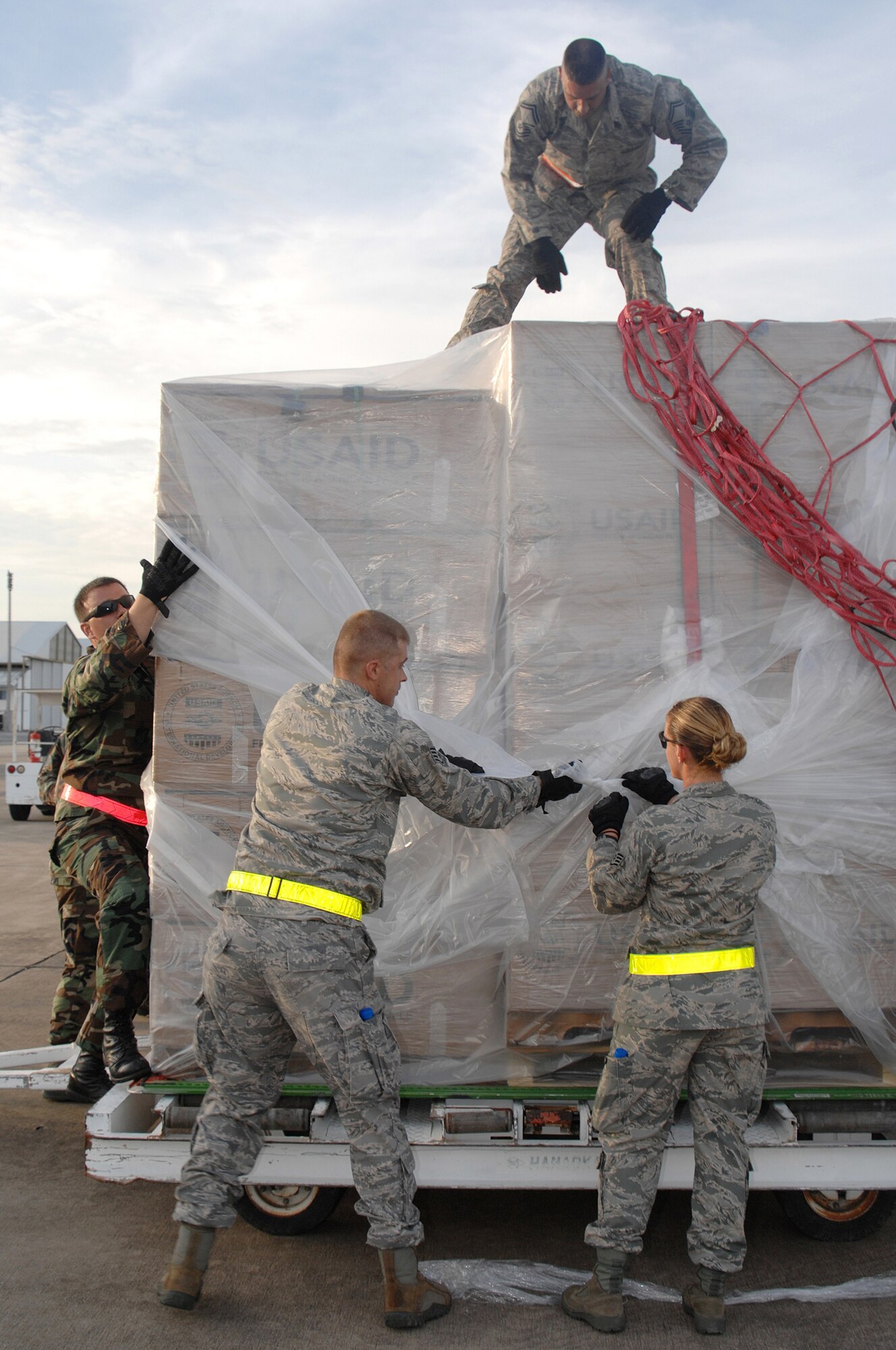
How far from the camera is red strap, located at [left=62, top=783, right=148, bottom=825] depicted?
3572 millimetres

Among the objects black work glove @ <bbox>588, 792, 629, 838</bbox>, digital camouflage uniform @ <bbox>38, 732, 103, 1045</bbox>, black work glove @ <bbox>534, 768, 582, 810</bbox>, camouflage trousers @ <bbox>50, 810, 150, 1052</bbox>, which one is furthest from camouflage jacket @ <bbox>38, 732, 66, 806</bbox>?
black work glove @ <bbox>588, 792, 629, 838</bbox>

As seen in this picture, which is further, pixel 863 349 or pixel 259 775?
pixel 863 349

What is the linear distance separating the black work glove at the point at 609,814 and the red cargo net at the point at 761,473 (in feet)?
2.81

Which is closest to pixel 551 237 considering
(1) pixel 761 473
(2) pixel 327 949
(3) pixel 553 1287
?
(1) pixel 761 473

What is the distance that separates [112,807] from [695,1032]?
2092mm

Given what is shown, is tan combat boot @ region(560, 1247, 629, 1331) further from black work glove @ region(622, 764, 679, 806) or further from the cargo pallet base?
black work glove @ region(622, 764, 679, 806)

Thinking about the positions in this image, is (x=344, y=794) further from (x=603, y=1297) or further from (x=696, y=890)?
(x=603, y=1297)

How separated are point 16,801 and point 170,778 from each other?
1260cm

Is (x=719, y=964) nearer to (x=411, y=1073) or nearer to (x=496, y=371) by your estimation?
(x=411, y=1073)

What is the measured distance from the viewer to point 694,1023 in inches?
102

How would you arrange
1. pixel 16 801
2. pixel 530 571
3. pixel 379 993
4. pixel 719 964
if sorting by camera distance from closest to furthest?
pixel 719 964, pixel 379 993, pixel 530 571, pixel 16 801

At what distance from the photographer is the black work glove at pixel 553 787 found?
111 inches

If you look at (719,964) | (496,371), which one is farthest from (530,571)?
(719,964)

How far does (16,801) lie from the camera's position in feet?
47.3
